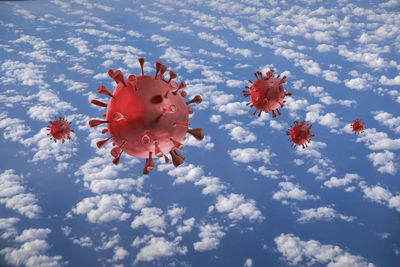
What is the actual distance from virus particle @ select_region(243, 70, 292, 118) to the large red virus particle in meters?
4.82

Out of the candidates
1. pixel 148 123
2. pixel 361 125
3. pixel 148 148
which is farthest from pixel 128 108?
pixel 361 125

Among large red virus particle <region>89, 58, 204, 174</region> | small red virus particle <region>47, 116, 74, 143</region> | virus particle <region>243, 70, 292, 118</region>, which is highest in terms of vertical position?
small red virus particle <region>47, 116, 74, 143</region>

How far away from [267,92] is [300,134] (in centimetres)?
417

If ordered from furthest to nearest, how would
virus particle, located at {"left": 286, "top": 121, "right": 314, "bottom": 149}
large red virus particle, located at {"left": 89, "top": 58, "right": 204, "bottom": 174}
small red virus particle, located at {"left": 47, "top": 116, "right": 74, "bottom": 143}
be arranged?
1. small red virus particle, located at {"left": 47, "top": 116, "right": 74, "bottom": 143}
2. virus particle, located at {"left": 286, "top": 121, "right": 314, "bottom": 149}
3. large red virus particle, located at {"left": 89, "top": 58, "right": 204, "bottom": 174}

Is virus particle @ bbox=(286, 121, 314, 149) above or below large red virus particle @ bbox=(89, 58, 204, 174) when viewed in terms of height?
above

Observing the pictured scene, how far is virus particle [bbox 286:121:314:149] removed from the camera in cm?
1273

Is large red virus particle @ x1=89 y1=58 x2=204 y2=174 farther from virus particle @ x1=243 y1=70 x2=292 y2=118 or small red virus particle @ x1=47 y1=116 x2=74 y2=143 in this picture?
small red virus particle @ x1=47 y1=116 x2=74 y2=143

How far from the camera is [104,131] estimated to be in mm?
6039

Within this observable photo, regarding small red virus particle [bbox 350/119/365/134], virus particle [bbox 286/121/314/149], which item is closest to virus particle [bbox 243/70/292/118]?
virus particle [bbox 286/121/314/149]

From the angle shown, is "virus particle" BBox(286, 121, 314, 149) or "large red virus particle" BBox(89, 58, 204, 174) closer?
"large red virus particle" BBox(89, 58, 204, 174)

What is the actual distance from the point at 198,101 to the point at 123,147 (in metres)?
1.93

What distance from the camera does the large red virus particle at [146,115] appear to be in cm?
502

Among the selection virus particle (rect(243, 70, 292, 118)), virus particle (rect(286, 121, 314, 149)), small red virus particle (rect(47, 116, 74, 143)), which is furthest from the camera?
small red virus particle (rect(47, 116, 74, 143))

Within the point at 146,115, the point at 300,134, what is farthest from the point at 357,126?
the point at 146,115
